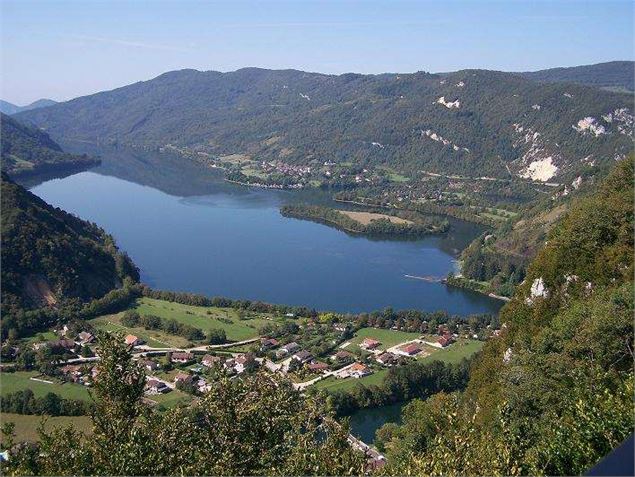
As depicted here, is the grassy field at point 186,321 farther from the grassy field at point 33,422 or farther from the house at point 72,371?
the grassy field at point 33,422

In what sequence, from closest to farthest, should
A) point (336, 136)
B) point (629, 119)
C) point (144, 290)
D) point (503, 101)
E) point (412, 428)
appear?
point (412, 428) → point (144, 290) → point (629, 119) → point (503, 101) → point (336, 136)

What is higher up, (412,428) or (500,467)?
(500,467)

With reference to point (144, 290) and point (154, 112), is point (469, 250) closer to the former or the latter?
point (144, 290)

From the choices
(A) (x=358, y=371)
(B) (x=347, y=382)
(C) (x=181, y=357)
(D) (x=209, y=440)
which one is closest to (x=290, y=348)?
(A) (x=358, y=371)

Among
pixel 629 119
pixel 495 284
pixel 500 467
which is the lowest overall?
pixel 495 284

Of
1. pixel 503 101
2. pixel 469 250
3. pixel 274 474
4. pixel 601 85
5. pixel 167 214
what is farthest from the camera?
pixel 601 85

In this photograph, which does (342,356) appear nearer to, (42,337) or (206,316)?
(206,316)

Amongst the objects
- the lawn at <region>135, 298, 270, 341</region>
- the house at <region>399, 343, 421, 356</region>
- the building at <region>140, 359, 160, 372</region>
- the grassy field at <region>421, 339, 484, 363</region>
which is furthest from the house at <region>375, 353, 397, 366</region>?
the building at <region>140, 359, 160, 372</region>

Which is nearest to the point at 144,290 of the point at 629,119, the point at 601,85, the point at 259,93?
the point at 629,119
